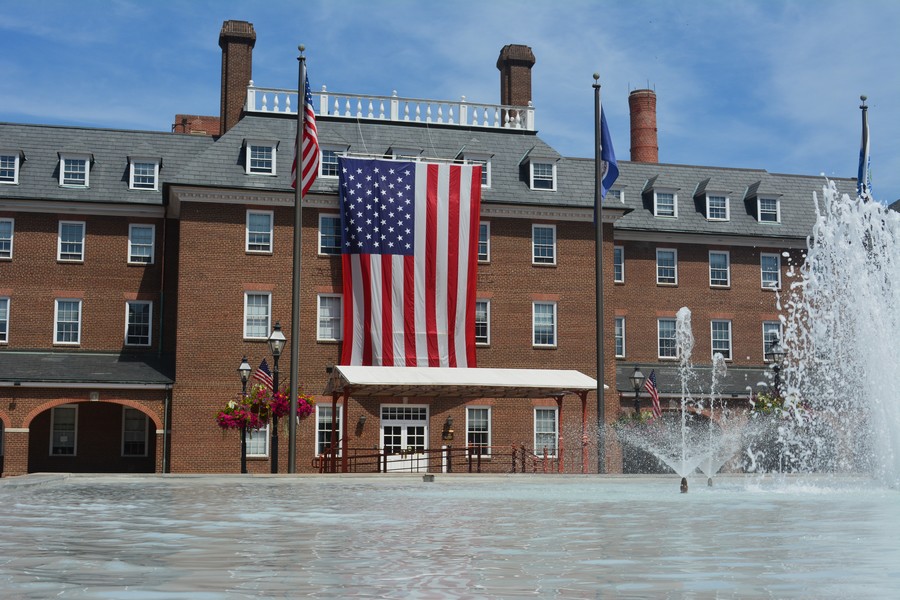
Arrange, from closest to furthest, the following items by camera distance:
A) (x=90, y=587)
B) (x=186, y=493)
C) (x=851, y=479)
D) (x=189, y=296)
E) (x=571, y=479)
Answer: (x=90, y=587), (x=186, y=493), (x=851, y=479), (x=571, y=479), (x=189, y=296)

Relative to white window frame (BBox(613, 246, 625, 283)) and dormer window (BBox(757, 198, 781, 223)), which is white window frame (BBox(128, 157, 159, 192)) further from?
dormer window (BBox(757, 198, 781, 223))

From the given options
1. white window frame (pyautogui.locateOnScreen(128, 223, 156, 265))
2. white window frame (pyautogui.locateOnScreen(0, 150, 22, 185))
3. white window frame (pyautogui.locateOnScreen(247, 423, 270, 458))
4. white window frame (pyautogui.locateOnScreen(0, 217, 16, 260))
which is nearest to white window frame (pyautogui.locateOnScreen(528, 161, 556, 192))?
white window frame (pyautogui.locateOnScreen(247, 423, 270, 458))

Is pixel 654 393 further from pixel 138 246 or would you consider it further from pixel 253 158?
pixel 138 246

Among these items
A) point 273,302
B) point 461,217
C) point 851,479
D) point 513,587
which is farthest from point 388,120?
point 513,587

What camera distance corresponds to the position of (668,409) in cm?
4272

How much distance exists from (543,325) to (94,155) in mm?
18290

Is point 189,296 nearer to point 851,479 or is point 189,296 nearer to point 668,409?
point 668,409

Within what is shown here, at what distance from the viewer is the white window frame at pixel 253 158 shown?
4041cm

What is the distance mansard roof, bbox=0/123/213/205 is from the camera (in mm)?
40969

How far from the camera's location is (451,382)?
34094mm

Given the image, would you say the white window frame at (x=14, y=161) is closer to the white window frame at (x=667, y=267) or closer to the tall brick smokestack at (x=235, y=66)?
the tall brick smokestack at (x=235, y=66)

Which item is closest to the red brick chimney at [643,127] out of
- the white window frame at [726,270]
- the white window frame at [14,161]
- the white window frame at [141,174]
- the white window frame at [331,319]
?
the white window frame at [726,270]

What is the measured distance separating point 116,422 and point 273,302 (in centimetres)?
792

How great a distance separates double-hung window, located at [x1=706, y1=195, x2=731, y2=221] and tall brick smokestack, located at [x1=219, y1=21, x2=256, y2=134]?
1969 cm
